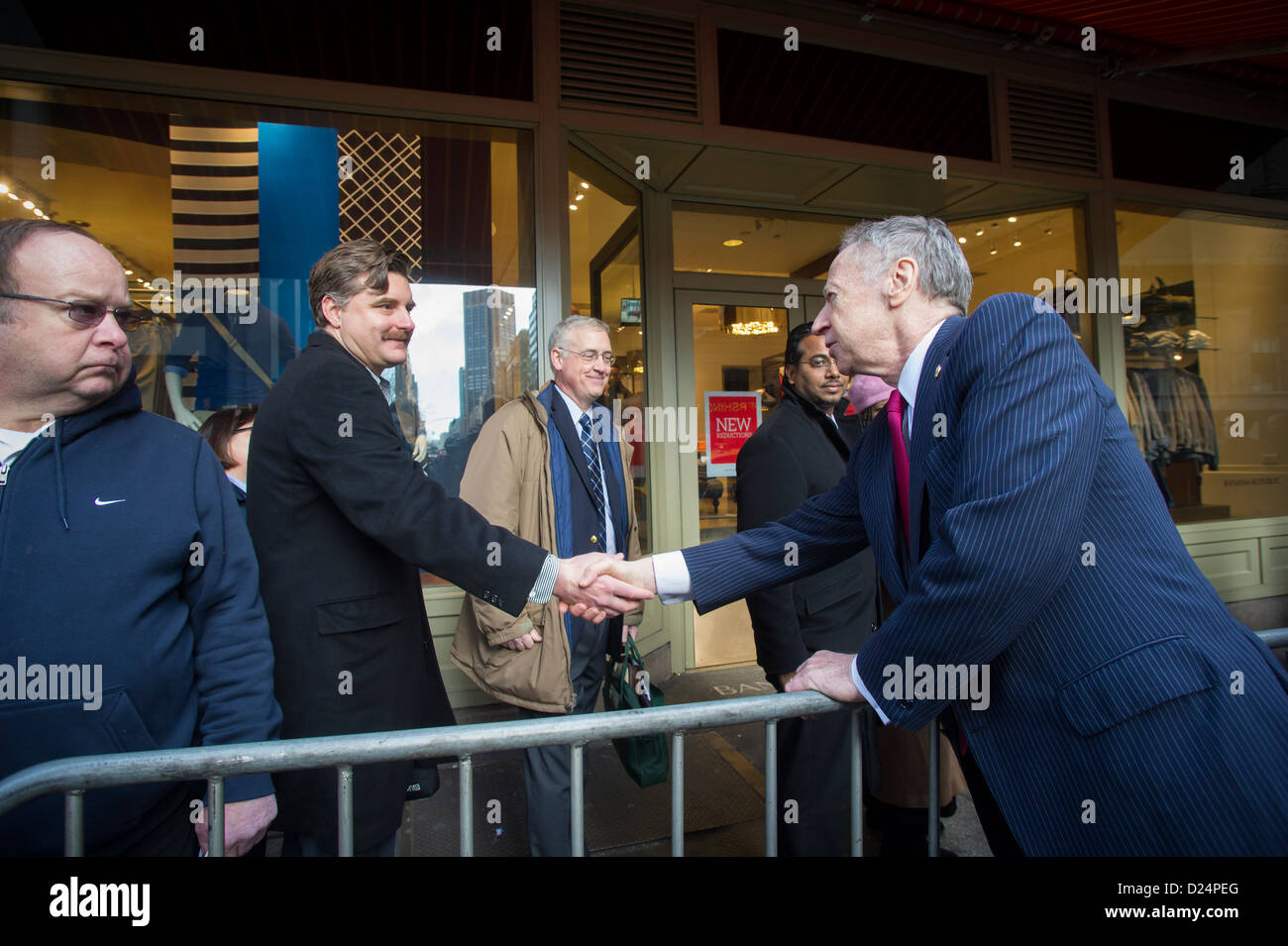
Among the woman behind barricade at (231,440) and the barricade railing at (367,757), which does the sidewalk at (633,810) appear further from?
the barricade railing at (367,757)

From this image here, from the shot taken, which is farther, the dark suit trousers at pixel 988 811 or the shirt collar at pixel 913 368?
the shirt collar at pixel 913 368

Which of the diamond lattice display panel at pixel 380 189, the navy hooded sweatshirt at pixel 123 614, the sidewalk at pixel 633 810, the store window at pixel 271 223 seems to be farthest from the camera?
the diamond lattice display panel at pixel 380 189

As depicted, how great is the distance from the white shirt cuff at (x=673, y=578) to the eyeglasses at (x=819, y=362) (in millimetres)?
1222

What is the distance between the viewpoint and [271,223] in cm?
379

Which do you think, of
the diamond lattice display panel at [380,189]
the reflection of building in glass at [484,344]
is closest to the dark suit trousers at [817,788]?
the reflection of building in glass at [484,344]

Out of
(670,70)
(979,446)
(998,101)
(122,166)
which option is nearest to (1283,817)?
(979,446)

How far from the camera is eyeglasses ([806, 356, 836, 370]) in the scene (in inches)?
111

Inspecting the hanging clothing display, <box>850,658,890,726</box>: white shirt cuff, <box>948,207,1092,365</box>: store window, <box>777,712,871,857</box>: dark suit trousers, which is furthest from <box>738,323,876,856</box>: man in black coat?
the hanging clothing display

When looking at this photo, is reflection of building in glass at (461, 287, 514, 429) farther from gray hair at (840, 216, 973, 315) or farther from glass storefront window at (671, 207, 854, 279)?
gray hair at (840, 216, 973, 315)

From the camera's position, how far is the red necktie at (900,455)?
1613 mm

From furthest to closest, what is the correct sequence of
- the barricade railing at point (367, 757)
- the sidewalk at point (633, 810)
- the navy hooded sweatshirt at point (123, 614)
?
the sidewalk at point (633, 810)
the navy hooded sweatshirt at point (123, 614)
the barricade railing at point (367, 757)

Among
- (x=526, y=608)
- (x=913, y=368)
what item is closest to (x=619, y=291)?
(x=526, y=608)
